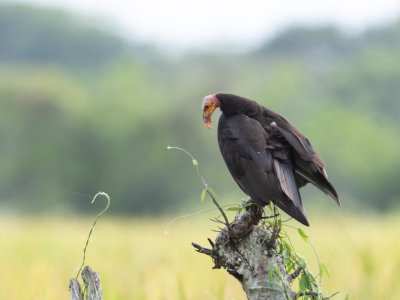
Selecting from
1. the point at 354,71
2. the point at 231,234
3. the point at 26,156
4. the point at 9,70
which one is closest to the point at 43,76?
the point at 9,70

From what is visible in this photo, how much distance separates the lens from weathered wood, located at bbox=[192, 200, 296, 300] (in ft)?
10.7

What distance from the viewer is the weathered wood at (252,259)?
326 cm

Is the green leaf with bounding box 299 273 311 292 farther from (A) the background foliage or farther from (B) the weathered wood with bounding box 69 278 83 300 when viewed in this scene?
(A) the background foliage

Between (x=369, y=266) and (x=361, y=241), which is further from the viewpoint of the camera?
(x=361, y=241)

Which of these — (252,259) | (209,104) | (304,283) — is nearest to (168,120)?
(209,104)

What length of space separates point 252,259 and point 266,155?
658 mm

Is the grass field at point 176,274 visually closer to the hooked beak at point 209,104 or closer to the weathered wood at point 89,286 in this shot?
the weathered wood at point 89,286

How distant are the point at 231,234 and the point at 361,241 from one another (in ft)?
10.1

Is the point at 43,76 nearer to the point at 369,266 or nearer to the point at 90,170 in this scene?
the point at 90,170

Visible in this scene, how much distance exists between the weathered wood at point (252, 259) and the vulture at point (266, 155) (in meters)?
0.21

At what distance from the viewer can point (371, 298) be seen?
4.70 meters

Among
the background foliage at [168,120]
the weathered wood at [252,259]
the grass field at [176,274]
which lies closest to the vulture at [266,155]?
the weathered wood at [252,259]

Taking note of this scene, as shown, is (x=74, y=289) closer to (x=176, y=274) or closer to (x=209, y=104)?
(x=209, y=104)

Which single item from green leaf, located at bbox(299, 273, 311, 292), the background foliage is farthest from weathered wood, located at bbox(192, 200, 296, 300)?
the background foliage
